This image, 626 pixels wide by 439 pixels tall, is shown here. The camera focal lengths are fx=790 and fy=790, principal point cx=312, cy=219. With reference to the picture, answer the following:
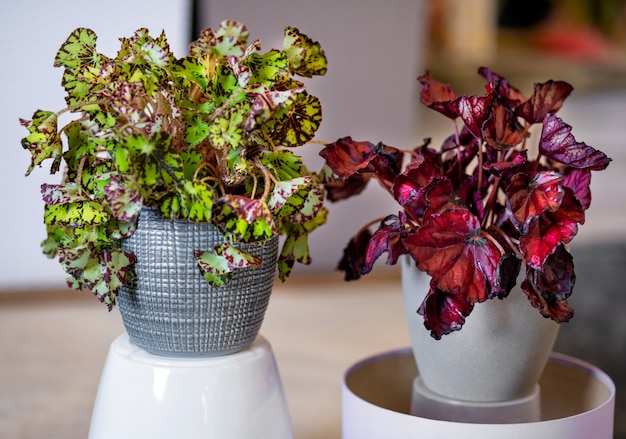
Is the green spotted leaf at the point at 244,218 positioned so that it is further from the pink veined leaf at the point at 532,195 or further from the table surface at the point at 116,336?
the table surface at the point at 116,336

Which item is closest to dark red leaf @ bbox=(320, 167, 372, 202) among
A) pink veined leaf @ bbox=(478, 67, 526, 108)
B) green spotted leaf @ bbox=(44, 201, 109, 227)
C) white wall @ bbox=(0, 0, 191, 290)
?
pink veined leaf @ bbox=(478, 67, 526, 108)

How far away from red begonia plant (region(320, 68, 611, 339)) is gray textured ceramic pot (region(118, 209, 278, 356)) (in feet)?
0.34

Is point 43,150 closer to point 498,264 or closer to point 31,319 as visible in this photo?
point 498,264

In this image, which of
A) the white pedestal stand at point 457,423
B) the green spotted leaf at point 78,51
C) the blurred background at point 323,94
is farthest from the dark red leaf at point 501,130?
the blurred background at point 323,94

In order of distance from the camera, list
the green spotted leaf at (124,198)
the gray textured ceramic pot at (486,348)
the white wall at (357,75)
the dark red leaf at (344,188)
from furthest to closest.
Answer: the white wall at (357,75)
the dark red leaf at (344,188)
the gray textured ceramic pot at (486,348)
the green spotted leaf at (124,198)

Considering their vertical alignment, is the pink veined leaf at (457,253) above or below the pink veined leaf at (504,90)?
below

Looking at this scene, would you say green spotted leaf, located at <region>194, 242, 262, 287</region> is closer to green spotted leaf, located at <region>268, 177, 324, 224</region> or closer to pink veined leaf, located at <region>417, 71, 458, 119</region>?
green spotted leaf, located at <region>268, 177, 324, 224</region>

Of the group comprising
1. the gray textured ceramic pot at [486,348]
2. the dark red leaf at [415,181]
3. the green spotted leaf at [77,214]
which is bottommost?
the gray textured ceramic pot at [486,348]

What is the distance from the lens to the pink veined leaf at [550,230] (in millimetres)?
576

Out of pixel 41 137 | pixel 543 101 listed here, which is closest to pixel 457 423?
pixel 543 101

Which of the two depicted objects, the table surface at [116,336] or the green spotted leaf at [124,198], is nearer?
the green spotted leaf at [124,198]

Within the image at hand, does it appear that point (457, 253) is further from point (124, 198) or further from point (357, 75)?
point (357, 75)

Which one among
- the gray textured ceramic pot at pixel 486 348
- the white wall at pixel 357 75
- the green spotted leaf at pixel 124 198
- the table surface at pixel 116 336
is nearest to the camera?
the green spotted leaf at pixel 124 198

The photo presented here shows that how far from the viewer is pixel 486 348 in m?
0.66
